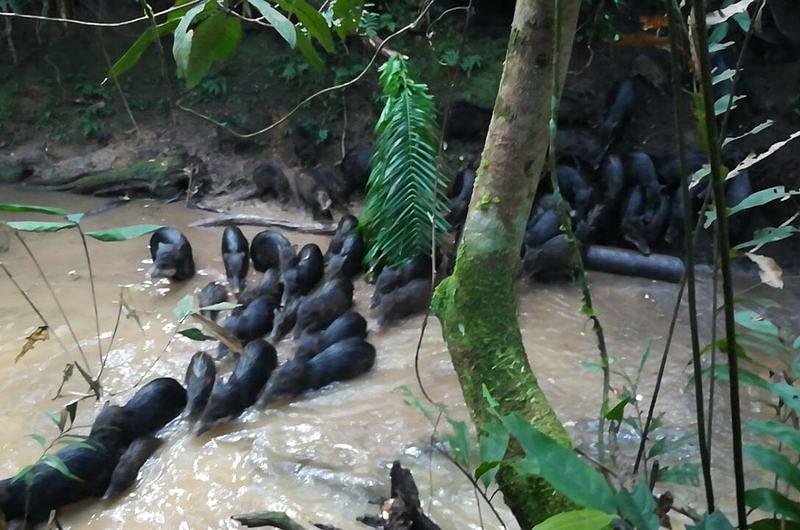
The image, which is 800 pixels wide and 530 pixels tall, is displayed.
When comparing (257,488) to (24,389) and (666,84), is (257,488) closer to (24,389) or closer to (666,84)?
(24,389)

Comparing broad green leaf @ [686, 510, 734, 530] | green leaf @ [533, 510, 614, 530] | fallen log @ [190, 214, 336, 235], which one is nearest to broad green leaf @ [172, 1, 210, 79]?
green leaf @ [533, 510, 614, 530]

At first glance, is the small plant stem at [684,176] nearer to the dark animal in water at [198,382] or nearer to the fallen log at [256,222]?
the dark animal in water at [198,382]

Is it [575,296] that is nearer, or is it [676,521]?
[676,521]

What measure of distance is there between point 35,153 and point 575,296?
17.9ft

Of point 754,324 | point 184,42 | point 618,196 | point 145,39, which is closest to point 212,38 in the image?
point 184,42

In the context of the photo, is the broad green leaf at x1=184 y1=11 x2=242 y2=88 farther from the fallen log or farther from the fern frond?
the fallen log

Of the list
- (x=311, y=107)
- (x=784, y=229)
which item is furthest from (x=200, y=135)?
(x=784, y=229)

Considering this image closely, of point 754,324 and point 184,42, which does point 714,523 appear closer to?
point 754,324

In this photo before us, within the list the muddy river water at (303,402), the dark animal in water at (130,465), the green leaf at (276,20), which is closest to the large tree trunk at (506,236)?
the muddy river water at (303,402)

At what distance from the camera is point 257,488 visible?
2879 millimetres

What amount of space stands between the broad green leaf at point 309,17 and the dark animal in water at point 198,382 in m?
2.20

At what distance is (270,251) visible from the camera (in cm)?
509

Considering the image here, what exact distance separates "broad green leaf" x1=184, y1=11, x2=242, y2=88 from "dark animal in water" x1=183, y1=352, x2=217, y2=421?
2.41 m

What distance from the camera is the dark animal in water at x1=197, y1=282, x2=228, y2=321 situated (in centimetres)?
441
